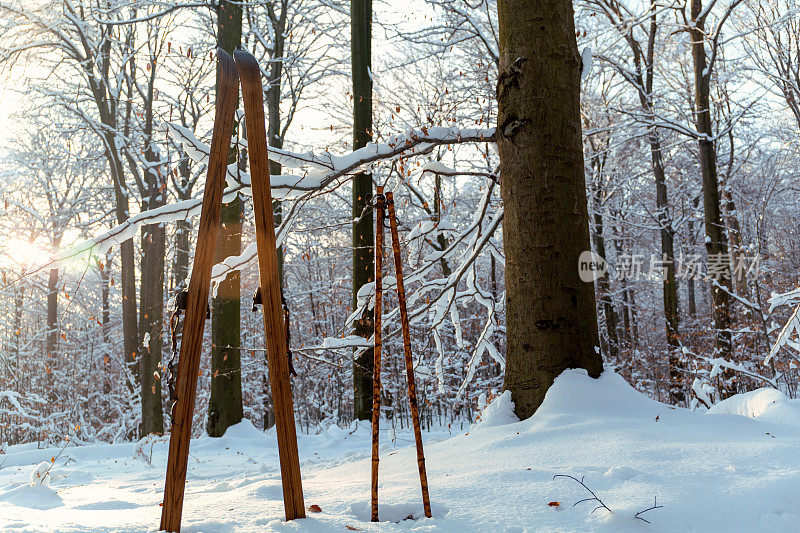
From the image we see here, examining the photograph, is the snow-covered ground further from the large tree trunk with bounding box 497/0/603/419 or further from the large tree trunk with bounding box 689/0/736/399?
the large tree trunk with bounding box 689/0/736/399

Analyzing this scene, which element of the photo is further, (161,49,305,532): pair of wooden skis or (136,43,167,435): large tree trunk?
(136,43,167,435): large tree trunk

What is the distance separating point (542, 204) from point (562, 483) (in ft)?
5.20

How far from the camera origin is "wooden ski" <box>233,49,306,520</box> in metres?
1.59

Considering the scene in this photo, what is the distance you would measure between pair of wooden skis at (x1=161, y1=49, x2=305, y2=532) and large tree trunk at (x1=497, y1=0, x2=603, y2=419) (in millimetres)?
1761

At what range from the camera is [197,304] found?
158cm

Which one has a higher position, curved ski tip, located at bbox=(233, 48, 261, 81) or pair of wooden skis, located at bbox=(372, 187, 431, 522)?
curved ski tip, located at bbox=(233, 48, 261, 81)

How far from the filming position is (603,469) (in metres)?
2.07

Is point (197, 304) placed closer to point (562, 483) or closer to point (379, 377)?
point (379, 377)

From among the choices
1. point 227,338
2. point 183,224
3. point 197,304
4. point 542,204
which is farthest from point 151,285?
point 197,304

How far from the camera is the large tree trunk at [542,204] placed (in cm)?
299

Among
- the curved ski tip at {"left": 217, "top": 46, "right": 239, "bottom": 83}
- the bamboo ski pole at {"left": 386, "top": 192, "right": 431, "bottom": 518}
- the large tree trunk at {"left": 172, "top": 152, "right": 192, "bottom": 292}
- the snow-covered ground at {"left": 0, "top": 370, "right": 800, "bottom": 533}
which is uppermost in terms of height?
the large tree trunk at {"left": 172, "top": 152, "right": 192, "bottom": 292}

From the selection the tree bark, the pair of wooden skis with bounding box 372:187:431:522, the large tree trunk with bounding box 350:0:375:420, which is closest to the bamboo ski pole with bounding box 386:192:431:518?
the pair of wooden skis with bounding box 372:187:431:522

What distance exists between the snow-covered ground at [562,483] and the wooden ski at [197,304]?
0.69ft

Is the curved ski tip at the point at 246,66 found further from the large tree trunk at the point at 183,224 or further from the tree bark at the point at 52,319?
the tree bark at the point at 52,319
